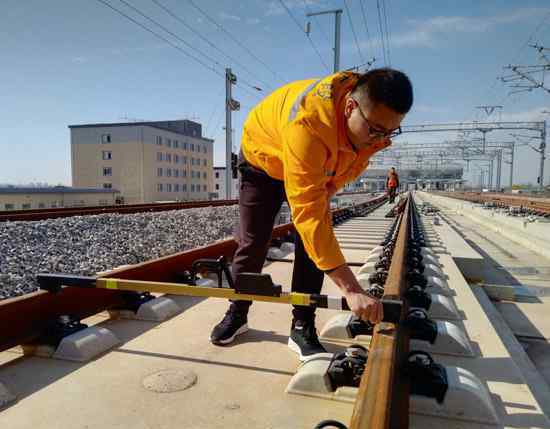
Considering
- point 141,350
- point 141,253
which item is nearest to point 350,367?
point 141,350

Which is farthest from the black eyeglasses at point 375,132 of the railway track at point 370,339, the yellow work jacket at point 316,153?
the railway track at point 370,339

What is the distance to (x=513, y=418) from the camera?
1.59m

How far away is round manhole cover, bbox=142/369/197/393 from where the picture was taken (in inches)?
70.7

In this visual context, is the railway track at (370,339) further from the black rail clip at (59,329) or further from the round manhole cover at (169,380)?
the round manhole cover at (169,380)

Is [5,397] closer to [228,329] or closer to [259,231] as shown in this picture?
[228,329]

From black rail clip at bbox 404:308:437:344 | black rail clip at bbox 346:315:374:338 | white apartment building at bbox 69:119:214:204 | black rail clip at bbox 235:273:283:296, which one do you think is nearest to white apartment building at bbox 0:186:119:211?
white apartment building at bbox 69:119:214:204

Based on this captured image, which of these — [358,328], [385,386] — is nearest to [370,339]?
[358,328]

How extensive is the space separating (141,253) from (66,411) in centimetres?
354

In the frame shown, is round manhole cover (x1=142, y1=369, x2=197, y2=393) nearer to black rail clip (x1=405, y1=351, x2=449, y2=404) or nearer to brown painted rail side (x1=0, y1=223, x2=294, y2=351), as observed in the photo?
brown painted rail side (x1=0, y1=223, x2=294, y2=351)

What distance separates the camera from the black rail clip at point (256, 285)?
77.0 inches

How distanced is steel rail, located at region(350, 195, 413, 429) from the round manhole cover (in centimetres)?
81

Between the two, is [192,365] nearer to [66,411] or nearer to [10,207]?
[66,411]

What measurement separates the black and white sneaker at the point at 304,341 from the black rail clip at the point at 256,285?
35cm

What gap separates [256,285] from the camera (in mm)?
1979
